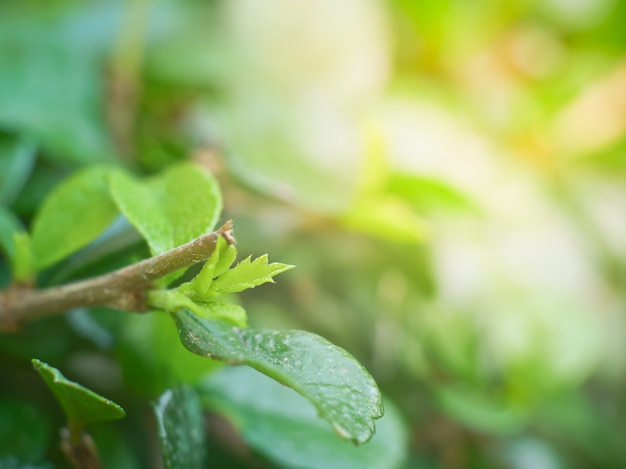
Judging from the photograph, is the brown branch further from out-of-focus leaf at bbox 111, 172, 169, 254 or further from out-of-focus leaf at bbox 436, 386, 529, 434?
out-of-focus leaf at bbox 436, 386, 529, 434

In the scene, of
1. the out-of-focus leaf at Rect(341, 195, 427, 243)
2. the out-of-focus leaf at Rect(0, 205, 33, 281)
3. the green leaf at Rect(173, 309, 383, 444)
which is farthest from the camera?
the out-of-focus leaf at Rect(341, 195, 427, 243)

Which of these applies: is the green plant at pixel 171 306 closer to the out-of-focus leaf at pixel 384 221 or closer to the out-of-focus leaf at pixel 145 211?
the out-of-focus leaf at pixel 145 211

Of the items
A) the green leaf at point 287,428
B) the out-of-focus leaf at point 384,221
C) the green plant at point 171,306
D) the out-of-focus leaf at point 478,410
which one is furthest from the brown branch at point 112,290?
the out-of-focus leaf at point 478,410

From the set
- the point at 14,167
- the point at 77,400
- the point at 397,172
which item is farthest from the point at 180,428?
the point at 397,172

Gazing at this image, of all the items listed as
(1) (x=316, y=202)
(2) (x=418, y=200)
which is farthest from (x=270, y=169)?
(2) (x=418, y=200)

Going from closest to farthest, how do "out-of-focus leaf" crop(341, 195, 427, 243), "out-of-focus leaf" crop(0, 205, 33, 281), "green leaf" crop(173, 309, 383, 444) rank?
1. "green leaf" crop(173, 309, 383, 444)
2. "out-of-focus leaf" crop(0, 205, 33, 281)
3. "out-of-focus leaf" crop(341, 195, 427, 243)

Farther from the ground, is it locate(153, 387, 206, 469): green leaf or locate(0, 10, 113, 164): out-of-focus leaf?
locate(0, 10, 113, 164): out-of-focus leaf

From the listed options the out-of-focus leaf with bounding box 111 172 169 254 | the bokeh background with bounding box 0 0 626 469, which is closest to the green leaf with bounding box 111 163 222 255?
the out-of-focus leaf with bounding box 111 172 169 254
